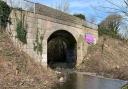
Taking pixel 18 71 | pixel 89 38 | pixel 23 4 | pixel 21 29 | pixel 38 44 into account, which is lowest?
pixel 18 71

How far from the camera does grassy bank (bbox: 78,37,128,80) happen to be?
122 feet

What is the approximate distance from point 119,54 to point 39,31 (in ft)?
61.9

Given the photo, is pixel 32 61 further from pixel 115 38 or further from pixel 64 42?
pixel 115 38

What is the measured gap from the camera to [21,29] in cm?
2605

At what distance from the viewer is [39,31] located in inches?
1134

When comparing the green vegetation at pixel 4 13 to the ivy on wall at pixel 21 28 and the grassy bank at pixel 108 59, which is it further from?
the grassy bank at pixel 108 59

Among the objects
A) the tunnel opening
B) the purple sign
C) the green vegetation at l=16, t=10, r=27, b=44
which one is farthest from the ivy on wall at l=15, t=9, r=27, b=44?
the purple sign

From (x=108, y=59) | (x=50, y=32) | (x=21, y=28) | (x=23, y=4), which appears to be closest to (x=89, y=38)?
(x=108, y=59)

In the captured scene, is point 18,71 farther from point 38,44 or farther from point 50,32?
point 50,32

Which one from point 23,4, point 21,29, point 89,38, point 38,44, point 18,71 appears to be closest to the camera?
point 18,71

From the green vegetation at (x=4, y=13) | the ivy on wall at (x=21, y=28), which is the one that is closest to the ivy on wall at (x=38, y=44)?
the ivy on wall at (x=21, y=28)

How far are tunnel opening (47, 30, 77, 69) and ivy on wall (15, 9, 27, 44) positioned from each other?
35.2 feet

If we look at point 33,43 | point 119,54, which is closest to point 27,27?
point 33,43

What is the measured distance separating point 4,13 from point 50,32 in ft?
23.3
